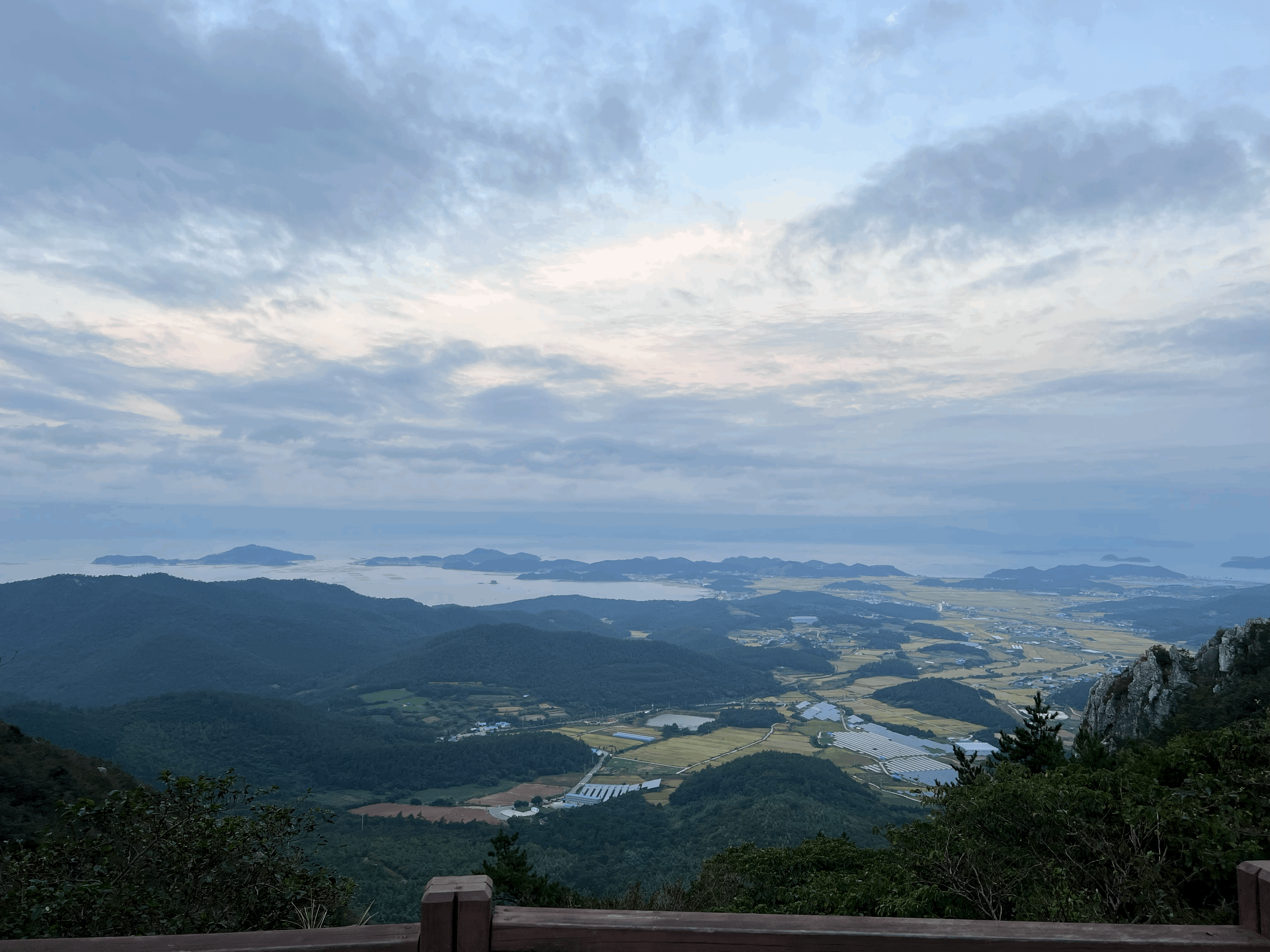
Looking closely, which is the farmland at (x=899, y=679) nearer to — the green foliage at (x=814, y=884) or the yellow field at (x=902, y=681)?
the yellow field at (x=902, y=681)

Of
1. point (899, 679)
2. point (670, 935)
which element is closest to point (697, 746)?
point (899, 679)

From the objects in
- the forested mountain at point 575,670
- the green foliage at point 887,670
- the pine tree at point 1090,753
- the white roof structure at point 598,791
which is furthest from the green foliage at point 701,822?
the green foliage at point 887,670

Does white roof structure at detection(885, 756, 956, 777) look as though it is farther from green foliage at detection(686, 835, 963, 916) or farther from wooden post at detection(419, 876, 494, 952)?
wooden post at detection(419, 876, 494, 952)

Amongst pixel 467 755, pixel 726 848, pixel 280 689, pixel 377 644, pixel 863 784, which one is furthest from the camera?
pixel 377 644

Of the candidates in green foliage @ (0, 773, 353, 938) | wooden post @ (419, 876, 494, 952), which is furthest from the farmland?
wooden post @ (419, 876, 494, 952)

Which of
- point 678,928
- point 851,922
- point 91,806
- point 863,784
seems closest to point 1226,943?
point 851,922

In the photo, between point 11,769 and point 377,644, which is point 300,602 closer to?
point 377,644

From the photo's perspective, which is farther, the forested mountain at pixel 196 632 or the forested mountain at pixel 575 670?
the forested mountain at pixel 196 632
